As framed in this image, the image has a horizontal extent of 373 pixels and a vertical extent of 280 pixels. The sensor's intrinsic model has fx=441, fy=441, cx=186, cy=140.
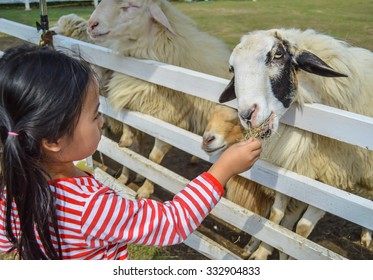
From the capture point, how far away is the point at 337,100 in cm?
243

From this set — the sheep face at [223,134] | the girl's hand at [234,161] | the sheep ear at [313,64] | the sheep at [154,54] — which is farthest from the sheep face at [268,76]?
the sheep at [154,54]

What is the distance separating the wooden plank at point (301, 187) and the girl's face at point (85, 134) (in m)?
1.29

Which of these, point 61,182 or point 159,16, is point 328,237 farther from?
point 61,182

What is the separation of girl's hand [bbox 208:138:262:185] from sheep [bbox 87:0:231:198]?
1837mm

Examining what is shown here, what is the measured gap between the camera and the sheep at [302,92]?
2209mm

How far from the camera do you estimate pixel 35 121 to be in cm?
131

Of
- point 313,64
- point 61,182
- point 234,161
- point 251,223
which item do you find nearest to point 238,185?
point 251,223

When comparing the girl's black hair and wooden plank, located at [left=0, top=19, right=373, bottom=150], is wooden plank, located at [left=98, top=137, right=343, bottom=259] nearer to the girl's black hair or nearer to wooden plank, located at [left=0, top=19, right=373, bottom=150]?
wooden plank, located at [left=0, top=19, right=373, bottom=150]

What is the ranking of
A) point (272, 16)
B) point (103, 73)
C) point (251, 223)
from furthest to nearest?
1. point (272, 16)
2. point (103, 73)
3. point (251, 223)

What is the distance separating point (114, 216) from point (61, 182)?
0.67 ft

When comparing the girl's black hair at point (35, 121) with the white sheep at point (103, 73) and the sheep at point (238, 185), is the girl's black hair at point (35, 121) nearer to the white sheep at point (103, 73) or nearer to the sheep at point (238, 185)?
the sheep at point (238, 185)

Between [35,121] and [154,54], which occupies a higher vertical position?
[35,121]

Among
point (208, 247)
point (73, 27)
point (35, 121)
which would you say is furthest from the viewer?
point (73, 27)

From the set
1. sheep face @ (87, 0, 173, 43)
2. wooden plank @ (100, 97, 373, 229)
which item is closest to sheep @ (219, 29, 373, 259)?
wooden plank @ (100, 97, 373, 229)
